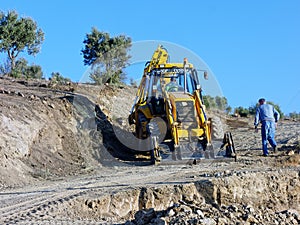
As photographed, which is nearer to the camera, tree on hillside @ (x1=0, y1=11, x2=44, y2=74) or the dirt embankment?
the dirt embankment

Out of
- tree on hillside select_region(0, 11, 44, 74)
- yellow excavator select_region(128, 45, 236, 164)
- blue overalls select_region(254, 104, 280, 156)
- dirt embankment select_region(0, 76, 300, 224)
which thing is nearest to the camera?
dirt embankment select_region(0, 76, 300, 224)

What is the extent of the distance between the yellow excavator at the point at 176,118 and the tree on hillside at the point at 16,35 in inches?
594

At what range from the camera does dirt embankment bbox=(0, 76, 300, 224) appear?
7766mm

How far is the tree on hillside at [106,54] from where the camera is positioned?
31047mm

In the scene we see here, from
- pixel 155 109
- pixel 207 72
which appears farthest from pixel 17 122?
pixel 207 72

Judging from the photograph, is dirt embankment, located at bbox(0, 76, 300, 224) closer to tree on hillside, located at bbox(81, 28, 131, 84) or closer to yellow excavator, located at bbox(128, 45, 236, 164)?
yellow excavator, located at bbox(128, 45, 236, 164)

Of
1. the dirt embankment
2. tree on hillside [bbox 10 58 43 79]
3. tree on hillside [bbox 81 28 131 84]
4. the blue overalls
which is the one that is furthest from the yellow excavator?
tree on hillside [bbox 10 58 43 79]

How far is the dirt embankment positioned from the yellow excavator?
75 centimetres

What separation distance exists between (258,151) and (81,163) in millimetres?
5939

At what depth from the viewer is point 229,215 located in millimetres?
6805

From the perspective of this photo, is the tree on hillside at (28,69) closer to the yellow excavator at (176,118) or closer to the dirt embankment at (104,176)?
the dirt embankment at (104,176)

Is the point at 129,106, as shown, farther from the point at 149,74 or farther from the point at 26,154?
the point at 26,154

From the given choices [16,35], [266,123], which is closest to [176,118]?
[266,123]

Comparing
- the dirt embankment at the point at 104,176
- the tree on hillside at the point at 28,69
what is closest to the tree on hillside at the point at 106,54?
the tree on hillside at the point at 28,69
